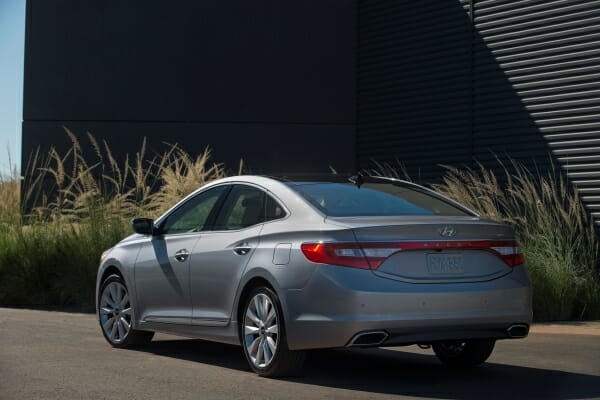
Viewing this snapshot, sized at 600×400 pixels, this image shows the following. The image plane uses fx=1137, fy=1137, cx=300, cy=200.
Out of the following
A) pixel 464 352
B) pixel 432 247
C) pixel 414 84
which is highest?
pixel 414 84

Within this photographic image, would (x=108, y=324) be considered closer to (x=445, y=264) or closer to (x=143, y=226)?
(x=143, y=226)

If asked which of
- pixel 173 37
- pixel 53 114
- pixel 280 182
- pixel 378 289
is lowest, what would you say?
pixel 378 289

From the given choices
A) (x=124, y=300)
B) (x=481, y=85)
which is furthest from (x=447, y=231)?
(x=481, y=85)

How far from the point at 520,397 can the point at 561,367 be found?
1.78 meters

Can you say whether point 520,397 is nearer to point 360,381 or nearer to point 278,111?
point 360,381

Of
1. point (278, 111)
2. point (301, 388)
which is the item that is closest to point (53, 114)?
point (278, 111)

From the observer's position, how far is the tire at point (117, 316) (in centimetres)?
1050

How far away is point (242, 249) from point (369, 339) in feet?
4.72

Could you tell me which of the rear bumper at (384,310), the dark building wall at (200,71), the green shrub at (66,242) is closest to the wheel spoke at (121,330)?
the rear bumper at (384,310)

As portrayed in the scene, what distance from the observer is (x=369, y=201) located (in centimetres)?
890

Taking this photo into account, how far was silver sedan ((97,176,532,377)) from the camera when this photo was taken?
7.93 meters

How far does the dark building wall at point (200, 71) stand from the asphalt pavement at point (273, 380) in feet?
38.0

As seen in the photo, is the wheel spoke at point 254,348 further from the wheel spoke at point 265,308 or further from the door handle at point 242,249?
the door handle at point 242,249

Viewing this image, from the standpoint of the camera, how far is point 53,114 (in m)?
23.1
